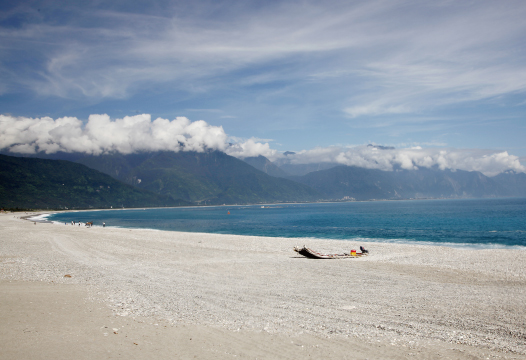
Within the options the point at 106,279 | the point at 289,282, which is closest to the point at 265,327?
the point at 289,282

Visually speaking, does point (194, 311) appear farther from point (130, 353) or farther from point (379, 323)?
point (379, 323)

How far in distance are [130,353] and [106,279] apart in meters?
Answer: 10.5

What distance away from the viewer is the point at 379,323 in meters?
9.51

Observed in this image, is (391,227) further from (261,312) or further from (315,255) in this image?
(261,312)

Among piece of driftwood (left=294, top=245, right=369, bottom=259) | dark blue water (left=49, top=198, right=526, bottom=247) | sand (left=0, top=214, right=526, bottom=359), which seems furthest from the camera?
dark blue water (left=49, top=198, right=526, bottom=247)

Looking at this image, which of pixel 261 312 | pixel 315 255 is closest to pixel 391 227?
pixel 315 255

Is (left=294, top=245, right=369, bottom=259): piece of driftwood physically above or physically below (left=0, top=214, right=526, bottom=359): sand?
below

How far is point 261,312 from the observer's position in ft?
35.1

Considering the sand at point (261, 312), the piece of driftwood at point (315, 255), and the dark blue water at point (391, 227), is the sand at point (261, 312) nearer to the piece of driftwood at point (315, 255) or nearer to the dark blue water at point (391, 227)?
the piece of driftwood at point (315, 255)

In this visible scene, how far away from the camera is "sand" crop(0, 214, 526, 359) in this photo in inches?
292

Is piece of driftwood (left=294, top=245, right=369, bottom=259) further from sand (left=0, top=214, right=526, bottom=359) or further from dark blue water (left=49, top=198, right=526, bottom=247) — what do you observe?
dark blue water (left=49, top=198, right=526, bottom=247)

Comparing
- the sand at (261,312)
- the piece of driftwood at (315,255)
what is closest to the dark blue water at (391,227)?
the piece of driftwood at (315,255)

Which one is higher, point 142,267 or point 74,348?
point 74,348

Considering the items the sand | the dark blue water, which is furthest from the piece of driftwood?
the dark blue water
